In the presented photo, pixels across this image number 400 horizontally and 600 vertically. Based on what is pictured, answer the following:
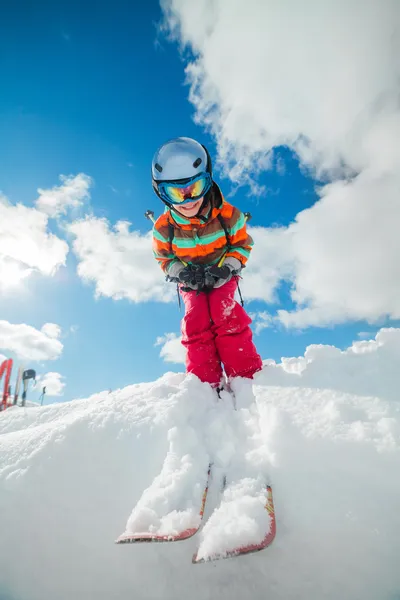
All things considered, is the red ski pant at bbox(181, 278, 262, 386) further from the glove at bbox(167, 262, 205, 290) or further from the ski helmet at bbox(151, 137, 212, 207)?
the ski helmet at bbox(151, 137, 212, 207)

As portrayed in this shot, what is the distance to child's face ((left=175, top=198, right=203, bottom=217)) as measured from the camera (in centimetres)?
358

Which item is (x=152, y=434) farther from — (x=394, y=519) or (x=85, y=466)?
(x=394, y=519)

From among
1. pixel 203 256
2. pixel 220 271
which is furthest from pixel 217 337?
pixel 203 256

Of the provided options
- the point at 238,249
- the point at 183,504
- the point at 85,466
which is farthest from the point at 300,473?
the point at 238,249

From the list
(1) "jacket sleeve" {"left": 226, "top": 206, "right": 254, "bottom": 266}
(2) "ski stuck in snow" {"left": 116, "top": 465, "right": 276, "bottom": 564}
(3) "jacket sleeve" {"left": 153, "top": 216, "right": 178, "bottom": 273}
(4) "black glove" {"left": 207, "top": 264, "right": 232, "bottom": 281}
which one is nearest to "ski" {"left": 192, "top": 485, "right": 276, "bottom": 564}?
(2) "ski stuck in snow" {"left": 116, "top": 465, "right": 276, "bottom": 564}

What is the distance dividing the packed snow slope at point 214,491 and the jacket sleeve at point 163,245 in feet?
6.86

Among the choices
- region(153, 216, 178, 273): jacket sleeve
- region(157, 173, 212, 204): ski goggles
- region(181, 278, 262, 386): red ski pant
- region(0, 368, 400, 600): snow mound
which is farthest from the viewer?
region(153, 216, 178, 273): jacket sleeve

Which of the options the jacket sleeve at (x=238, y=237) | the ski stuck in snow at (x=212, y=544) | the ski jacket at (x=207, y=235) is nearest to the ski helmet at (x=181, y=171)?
the ski jacket at (x=207, y=235)

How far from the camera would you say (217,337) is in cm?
358

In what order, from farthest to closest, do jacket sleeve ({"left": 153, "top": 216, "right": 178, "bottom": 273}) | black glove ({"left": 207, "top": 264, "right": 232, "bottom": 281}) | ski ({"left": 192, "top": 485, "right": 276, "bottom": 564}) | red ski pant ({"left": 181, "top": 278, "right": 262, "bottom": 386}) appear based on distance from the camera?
1. jacket sleeve ({"left": 153, "top": 216, "right": 178, "bottom": 273})
2. black glove ({"left": 207, "top": 264, "right": 232, "bottom": 281})
3. red ski pant ({"left": 181, "top": 278, "right": 262, "bottom": 386})
4. ski ({"left": 192, "top": 485, "right": 276, "bottom": 564})

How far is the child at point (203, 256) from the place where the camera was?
347 centimetres

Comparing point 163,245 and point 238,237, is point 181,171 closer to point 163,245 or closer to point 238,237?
point 163,245

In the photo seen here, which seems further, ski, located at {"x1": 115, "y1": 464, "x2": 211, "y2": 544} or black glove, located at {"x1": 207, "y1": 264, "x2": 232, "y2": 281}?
black glove, located at {"x1": 207, "y1": 264, "x2": 232, "y2": 281}

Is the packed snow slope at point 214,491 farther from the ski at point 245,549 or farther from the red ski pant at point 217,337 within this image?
the red ski pant at point 217,337
